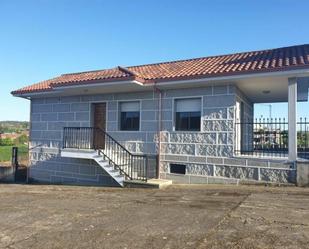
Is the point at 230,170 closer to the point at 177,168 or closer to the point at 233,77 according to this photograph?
the point at 177,168

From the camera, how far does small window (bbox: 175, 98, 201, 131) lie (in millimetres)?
11515

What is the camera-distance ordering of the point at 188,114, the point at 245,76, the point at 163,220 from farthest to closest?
1. the point at 188,114
2. the point at 245,76
3. the point at 163,220

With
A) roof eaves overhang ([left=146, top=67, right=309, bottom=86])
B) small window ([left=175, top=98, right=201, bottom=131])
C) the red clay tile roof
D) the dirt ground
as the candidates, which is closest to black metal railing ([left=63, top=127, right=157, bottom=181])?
small window ([left=175, top=98, right=201, bottom=131])

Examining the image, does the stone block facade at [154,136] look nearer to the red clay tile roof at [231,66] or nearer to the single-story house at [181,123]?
the single-story house at [181,123]

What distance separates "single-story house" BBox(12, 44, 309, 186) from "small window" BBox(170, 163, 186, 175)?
0.12ft

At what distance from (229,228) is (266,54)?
8460 mm

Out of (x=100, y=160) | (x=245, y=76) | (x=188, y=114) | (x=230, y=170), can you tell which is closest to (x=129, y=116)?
(x=100, y=160)

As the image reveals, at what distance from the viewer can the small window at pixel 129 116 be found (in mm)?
12703

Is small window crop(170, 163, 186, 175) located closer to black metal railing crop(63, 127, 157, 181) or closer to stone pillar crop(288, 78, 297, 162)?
black metal railing crop(63, 127, 157, 181)

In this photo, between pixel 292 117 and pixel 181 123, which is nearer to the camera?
pixel 292 117

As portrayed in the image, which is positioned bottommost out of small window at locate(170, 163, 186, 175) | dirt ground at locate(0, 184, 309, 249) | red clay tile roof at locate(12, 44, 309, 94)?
dirt ground at locate(0, 184, 309, 249)

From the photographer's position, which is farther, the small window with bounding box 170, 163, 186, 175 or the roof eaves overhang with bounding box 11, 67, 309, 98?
the small window with bounding box 170, 163, 186, 175

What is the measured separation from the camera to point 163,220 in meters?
6.30

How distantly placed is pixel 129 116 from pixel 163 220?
705 centimetres
